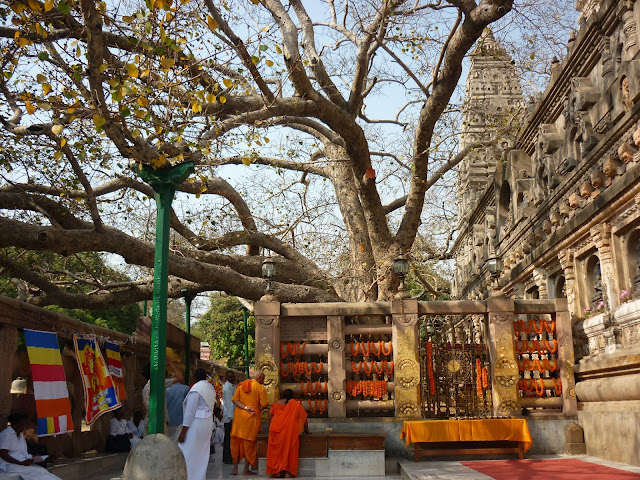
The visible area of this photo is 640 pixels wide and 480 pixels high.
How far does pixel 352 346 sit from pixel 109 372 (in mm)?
4159

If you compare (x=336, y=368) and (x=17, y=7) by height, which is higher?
(x=17, y=7)

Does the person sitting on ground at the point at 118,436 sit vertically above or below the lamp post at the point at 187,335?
below

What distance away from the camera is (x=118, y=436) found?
10.7 metres

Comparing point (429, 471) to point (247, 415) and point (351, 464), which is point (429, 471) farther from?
point (247, 415)

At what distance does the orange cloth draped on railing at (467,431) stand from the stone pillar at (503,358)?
554 millimetres

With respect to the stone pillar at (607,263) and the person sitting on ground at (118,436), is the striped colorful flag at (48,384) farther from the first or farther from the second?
the stone pillar at (607,263)

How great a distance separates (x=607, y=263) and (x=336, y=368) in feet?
16.6

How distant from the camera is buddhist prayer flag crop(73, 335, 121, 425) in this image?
Answer: 9.16 meters

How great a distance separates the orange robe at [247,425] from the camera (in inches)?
394

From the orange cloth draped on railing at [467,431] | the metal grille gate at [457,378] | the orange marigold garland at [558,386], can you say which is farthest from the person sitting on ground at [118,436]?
the orange marigold garland at [558,386]

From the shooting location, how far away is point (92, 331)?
9.88 m

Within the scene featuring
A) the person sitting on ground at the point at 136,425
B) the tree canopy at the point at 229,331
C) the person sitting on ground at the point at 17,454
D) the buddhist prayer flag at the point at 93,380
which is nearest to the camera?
the person sitting on ground at the point at 17,454

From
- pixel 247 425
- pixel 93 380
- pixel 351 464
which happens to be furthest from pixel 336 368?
pixel 93 380

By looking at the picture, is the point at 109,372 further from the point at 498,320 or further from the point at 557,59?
the point at 557,59
